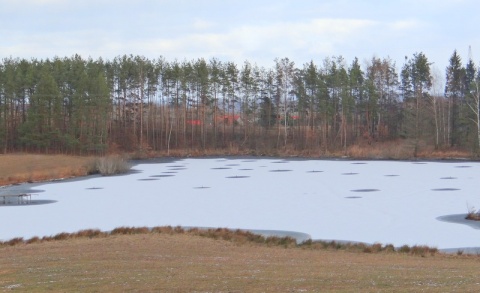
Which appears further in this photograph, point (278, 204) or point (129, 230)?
point (278, 204)

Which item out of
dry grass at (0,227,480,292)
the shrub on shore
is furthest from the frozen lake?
dry grass at (0,227,480,292)

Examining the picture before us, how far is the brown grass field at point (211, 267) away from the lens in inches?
380

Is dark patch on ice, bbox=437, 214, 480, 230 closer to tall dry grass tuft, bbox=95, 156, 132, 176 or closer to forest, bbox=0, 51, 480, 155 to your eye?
tall dry grass tuft, bbox=95, 156, 132, 176

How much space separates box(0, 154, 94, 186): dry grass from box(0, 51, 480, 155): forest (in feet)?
39.6

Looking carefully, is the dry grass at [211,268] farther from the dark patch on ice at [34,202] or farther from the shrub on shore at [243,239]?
the dark patch on ice at [34,202]

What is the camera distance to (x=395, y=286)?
9.26 metres

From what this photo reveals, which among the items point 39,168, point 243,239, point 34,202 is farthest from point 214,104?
point 243,239

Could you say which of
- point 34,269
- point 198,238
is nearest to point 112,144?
point 198,238

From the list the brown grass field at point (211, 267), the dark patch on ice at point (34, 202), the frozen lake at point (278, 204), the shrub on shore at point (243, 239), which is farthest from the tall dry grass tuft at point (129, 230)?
the dark patch on ice at point (34, 202)

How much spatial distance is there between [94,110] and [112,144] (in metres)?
5.32

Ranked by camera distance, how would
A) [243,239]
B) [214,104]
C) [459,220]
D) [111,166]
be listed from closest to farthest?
[243,239] → [459,220] → [111,166] → [214,104]

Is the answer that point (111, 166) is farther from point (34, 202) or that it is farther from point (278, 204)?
point (278, 204)

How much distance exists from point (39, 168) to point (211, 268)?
37.7 m

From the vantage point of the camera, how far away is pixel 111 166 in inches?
1732
